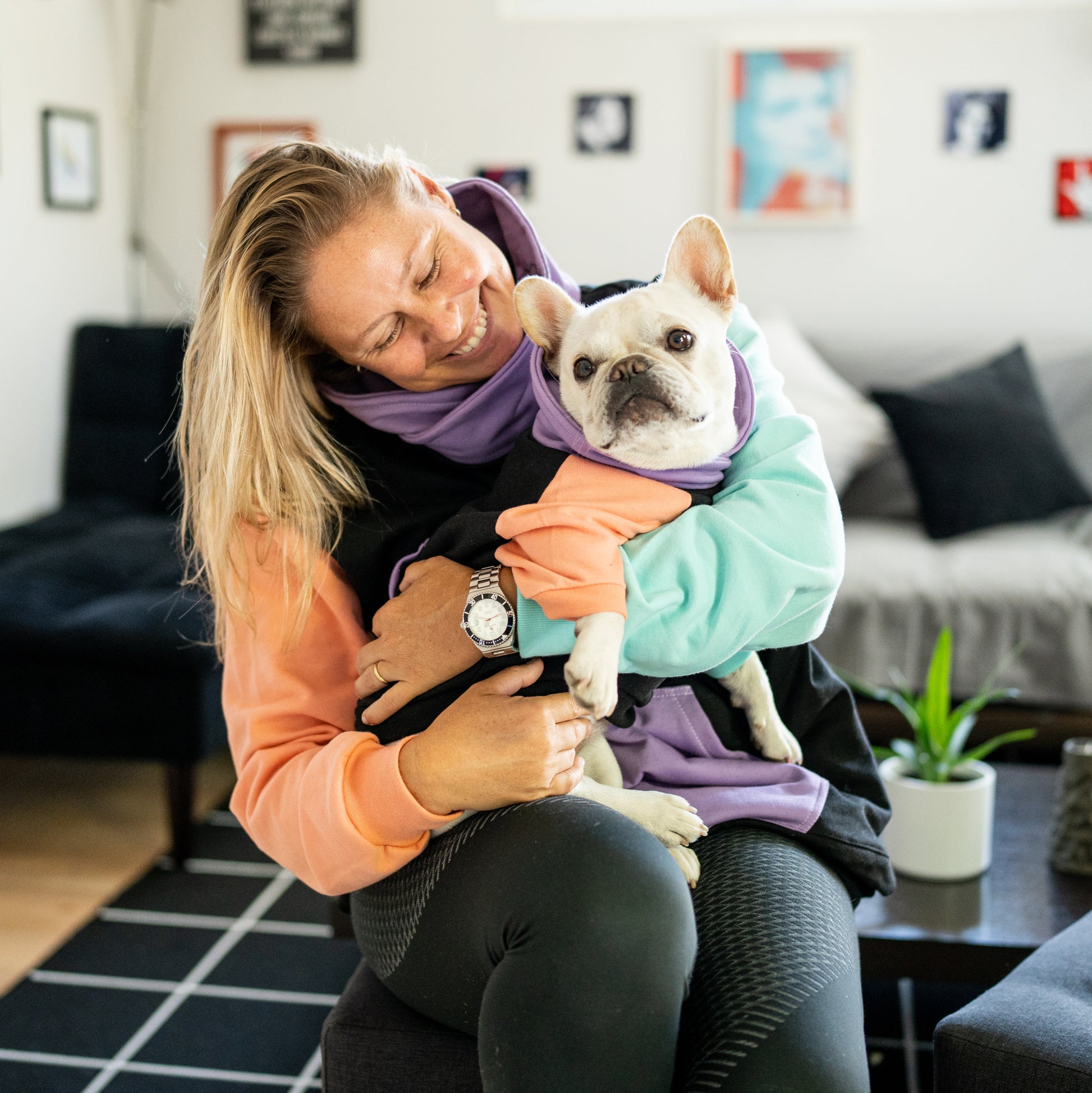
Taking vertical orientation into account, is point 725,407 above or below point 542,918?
above

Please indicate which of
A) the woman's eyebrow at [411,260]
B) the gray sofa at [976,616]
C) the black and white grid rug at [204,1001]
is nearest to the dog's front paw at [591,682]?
the woman's eyebrow at [411,260]

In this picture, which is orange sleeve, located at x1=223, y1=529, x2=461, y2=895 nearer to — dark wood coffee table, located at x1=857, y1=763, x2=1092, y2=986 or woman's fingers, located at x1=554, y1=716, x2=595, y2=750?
woman's fingers, located at x1=554, y1=716, x2=595, y2=750

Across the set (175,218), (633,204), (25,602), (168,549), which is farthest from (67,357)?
(633,204)

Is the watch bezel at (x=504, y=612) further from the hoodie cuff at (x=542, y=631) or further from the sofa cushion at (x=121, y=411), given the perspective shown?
the sofa cushion at (x=121, y=411)

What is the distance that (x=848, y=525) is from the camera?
296 cm

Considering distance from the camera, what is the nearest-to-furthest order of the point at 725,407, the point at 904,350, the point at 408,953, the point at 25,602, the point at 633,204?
the point at 408,953
the point at 725,407
the point at 25,602
the point at 904,350
the point at 633,204

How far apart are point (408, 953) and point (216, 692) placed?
4.80 ft

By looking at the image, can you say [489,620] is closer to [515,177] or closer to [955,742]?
[955,742]

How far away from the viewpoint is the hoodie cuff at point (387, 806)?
1.00m

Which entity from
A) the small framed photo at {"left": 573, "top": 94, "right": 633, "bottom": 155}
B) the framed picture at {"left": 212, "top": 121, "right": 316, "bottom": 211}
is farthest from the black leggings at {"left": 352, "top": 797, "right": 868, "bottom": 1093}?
the framed picture at {"left": 212, "top": 121, "right": 316, "bottom": 211}

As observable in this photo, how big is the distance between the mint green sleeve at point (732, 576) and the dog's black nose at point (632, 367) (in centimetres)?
14

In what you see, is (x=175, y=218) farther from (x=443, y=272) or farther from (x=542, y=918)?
(x=542, y=918)

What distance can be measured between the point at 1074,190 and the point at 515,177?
1.63 metres

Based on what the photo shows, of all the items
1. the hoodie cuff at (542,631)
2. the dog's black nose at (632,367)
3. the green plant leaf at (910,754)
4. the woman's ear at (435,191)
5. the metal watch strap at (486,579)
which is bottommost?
the green plant leaf at (910,754)
